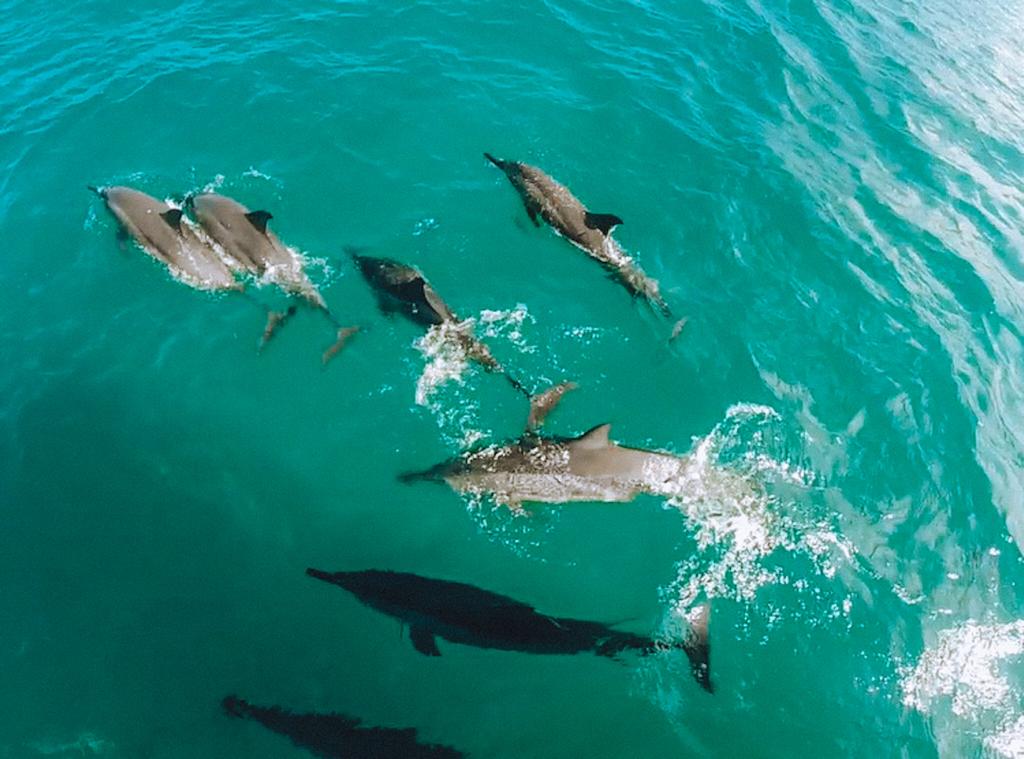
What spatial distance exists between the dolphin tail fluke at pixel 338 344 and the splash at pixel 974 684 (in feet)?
40.8

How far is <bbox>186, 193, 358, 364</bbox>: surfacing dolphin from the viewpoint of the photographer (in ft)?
51.4

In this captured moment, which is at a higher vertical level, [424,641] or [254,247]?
[254,247]

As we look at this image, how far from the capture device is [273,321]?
49.3 feet

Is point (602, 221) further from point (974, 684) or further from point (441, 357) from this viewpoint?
point (974, 684)

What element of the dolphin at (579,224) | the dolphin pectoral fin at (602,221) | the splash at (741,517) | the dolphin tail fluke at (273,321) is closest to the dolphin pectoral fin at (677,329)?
the dolphin at (579,224)

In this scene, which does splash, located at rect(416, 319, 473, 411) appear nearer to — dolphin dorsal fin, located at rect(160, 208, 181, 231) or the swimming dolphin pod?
the swimming dolphin pod

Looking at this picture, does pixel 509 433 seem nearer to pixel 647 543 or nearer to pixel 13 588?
pixel 647 543

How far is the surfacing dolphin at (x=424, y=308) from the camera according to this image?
13.8 m

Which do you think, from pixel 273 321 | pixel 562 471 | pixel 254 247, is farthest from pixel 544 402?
pixel 254 247

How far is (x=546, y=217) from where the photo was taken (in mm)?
16875

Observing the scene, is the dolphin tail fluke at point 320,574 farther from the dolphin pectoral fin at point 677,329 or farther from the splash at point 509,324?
the dolphin pectoral fin at point 677,329

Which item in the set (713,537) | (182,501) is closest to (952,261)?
(713,537)

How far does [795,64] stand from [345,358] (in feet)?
71.6

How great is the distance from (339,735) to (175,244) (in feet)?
38.9
